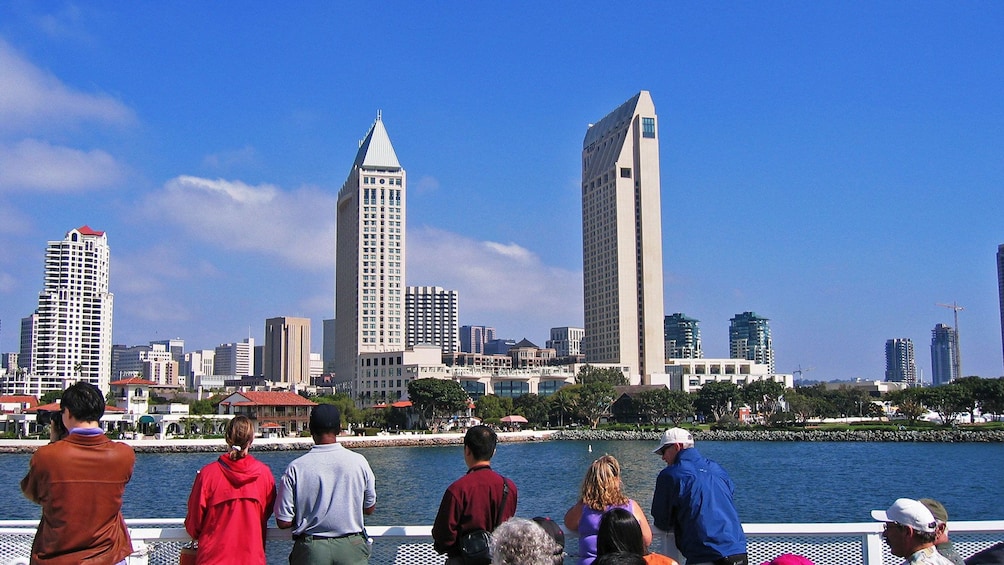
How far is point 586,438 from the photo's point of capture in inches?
4660

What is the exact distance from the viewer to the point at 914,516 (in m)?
6.09

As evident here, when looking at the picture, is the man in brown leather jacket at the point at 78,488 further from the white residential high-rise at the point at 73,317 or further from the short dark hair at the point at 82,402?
the white residential high-rise at the point at 73,317

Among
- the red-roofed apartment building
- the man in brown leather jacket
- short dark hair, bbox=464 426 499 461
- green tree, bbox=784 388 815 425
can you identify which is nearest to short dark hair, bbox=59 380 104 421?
the man in brown leather jacket

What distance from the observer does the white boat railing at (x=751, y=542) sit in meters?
8.05

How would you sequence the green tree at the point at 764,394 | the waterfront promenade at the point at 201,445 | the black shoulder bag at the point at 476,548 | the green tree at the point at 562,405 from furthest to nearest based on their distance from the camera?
the green tree at the point at 562,405, the green tree at the point at 764,394, the waterfront promenade at the point at 201,445, the black shoulder bag at the point at 476,548

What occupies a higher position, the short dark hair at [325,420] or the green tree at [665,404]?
the short dark hair at [325,420]

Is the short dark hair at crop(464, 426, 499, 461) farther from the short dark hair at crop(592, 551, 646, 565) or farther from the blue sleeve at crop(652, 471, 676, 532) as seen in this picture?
the short dark hair at crop(592, 551, 646, 565)

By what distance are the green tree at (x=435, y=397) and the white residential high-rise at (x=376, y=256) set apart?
134ft

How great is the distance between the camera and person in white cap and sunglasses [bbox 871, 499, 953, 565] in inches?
239

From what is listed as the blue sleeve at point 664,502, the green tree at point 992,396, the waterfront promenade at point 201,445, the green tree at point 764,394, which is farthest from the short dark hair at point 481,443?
the green tree at point 764,394

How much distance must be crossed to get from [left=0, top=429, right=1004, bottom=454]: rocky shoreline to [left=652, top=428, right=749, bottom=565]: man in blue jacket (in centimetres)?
8346

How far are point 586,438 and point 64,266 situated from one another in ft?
414

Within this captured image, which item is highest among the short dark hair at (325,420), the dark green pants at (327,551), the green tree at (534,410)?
→ the short dark hair at (325,420)

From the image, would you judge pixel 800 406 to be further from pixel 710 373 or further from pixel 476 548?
pixel 476 548
